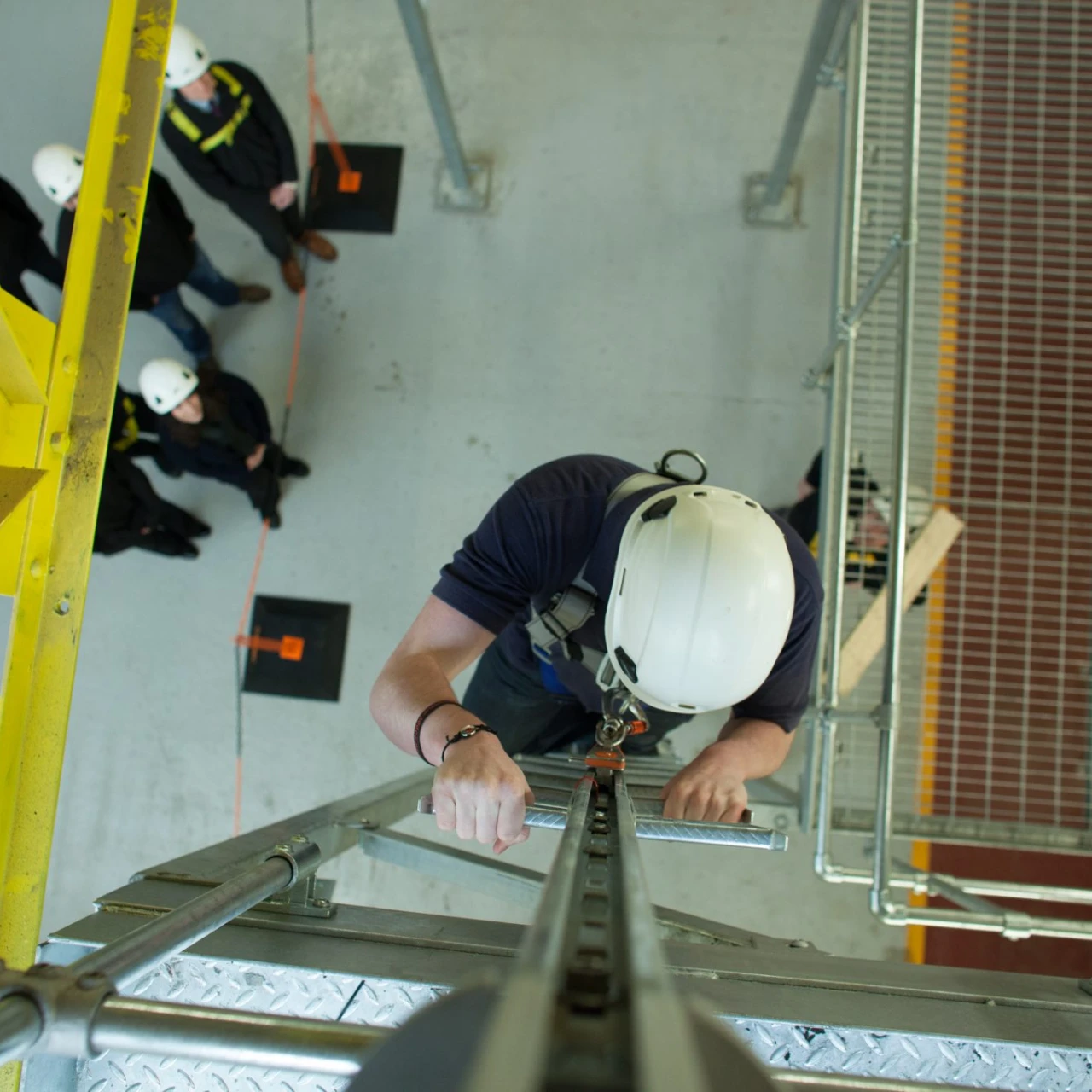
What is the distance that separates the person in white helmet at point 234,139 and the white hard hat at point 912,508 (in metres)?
3.56

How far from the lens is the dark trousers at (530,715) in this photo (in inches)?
118

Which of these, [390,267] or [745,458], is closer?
[745,458]

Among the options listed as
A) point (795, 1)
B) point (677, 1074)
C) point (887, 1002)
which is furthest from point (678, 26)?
point (677, 1074)

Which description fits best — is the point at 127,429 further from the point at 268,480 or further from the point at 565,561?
the point at 565,561

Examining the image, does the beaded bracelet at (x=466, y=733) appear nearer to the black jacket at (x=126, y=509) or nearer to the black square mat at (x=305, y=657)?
the black square mat at (x=305, y=657)

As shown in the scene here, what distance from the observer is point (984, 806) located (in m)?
4.02

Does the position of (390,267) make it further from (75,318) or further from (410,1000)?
(410,1000)

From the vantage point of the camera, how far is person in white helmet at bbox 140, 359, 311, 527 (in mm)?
4172

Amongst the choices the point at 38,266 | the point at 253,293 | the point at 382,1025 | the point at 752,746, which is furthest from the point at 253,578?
the point at 382,1025

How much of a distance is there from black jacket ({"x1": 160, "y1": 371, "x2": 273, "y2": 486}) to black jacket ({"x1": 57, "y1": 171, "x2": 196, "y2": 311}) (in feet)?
1.81

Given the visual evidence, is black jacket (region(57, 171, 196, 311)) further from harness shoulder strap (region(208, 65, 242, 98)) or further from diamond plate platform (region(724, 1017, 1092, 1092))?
diamond plate platform (region(724, 1017, 1092, 1092))

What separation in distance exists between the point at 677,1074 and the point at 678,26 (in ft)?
19.0

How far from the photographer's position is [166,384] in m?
4.14

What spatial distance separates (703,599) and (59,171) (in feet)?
13.7
